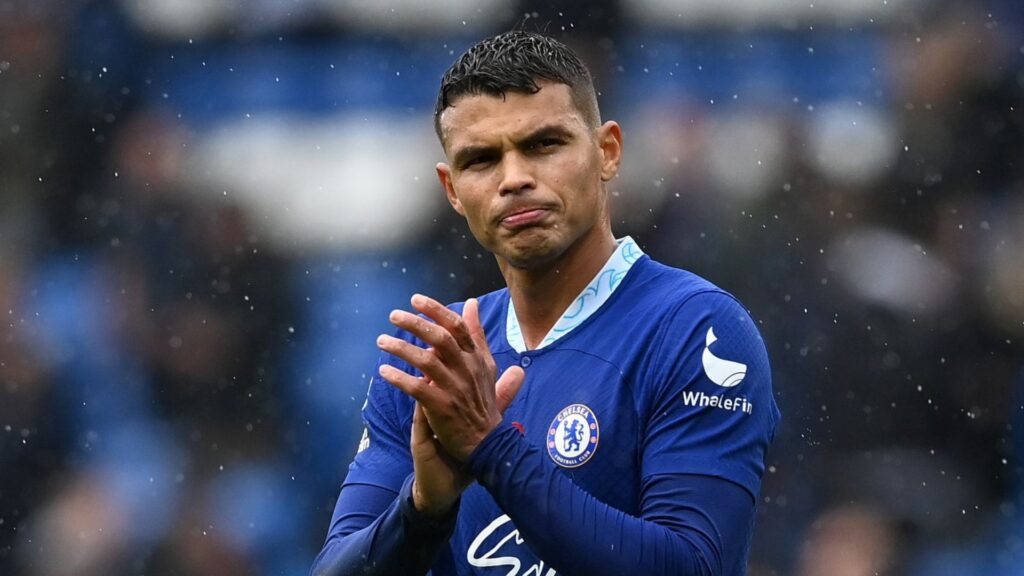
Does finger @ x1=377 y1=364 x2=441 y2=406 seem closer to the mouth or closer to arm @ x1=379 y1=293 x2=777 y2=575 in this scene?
arm @ x1=379 y1=293 x2=777 y2=575

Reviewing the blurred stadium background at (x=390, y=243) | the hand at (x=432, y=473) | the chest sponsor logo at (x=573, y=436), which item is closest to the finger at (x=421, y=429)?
the hand at (x=432, y=473)

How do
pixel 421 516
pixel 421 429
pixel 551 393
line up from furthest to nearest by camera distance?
pixel 551 393 < pixel 421 516 < pixel 421 429

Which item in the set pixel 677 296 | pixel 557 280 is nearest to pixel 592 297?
pixel 557 280

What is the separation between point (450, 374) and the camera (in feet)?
7.02

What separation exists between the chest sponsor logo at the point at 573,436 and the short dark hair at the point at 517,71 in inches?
23.5

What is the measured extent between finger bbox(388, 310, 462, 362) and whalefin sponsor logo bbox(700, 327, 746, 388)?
0.50 meters

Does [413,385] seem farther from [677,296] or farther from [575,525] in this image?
[677,296]

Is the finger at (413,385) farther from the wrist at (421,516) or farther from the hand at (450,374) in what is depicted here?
the wrist at (421,516)

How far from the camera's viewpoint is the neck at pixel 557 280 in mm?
2707

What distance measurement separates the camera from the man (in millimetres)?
2174

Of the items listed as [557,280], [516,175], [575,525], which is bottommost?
[575,525]

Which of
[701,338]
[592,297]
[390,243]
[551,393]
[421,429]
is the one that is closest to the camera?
[421,429]

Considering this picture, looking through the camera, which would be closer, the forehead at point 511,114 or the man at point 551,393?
the man at point 551,393

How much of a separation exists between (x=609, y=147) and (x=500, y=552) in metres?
0.85
